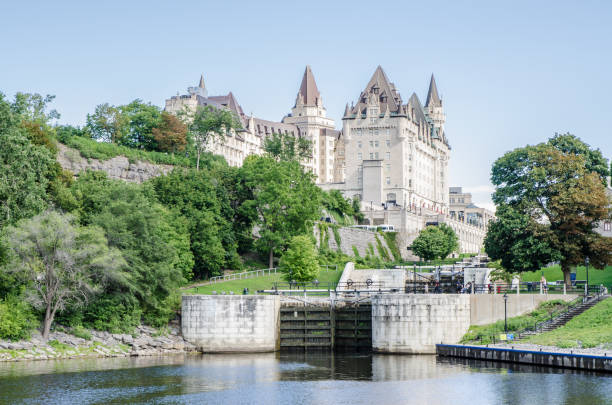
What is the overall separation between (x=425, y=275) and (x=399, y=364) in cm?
2630

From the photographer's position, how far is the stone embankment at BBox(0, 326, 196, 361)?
169 feet

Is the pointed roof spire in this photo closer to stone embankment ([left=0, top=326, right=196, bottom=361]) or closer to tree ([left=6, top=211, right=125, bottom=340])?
stone embankment ([left=0, top=326, right=196, bottom=361])

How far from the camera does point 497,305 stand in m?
54.8

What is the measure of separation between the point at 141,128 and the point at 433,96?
8979 cm

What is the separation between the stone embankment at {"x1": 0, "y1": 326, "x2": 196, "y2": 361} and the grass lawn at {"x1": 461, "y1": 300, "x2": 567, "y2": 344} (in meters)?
18.0

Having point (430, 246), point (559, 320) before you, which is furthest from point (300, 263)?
point (430, 246)

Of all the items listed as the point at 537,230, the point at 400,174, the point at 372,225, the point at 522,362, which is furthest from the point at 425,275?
the point at 400,174

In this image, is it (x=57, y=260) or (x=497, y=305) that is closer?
(x=57, y=260)

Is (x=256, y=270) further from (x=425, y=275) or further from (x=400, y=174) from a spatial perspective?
(x=400, y=174)

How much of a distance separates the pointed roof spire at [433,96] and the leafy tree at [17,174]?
129814mm

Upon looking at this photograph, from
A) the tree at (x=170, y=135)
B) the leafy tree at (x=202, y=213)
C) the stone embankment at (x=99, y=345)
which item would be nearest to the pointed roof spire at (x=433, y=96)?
the tree at (x=170, y=135)

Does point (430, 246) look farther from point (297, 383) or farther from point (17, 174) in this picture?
point (297, 383)

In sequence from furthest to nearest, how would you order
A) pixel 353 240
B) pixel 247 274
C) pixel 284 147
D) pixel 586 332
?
pixel 284 147 → pixel 353 240 → pixel 247 274 → pixel 586 332

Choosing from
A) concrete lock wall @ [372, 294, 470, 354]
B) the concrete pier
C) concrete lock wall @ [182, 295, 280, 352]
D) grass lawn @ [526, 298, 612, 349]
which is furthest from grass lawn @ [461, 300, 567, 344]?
concrete lock wall @ [182, 295, 280, 352]
